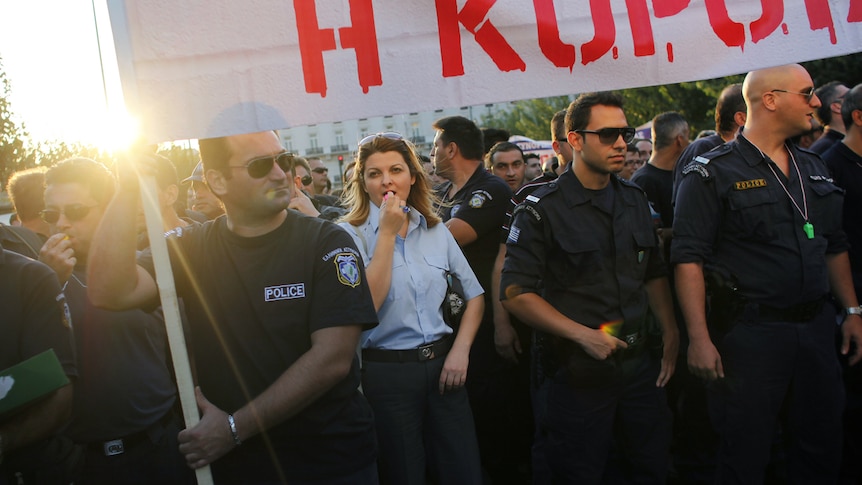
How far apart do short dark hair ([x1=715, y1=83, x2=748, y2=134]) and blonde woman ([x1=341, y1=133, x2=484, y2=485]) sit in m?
2.78

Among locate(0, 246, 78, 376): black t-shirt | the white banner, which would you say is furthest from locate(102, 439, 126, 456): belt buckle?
the white banner

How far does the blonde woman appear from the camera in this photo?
3.14 m

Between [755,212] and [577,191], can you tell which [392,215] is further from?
[755,212]

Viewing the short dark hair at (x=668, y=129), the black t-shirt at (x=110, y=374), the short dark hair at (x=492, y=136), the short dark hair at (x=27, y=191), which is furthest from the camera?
the short dark hair at (x=492, y=136)

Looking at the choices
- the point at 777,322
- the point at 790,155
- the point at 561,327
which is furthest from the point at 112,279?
the point at 790,155

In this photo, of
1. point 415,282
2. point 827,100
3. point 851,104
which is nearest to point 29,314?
point 415,282

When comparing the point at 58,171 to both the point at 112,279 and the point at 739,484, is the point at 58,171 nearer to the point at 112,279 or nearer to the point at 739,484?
the point at 112,279

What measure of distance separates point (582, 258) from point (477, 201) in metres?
1.20

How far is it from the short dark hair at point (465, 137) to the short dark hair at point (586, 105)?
1.26 m

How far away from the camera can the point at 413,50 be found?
2092mm

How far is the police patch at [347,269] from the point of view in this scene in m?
2.29

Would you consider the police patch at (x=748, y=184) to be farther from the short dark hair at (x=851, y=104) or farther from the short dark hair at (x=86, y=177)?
the short dark hair at (x=86, y=177)

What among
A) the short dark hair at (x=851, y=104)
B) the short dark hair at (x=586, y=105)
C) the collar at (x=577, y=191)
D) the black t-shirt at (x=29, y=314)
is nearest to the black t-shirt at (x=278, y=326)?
the black t-shirt at (x=29, y=314)

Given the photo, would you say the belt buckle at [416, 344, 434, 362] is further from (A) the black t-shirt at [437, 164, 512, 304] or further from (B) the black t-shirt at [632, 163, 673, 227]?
(B) the black t-shirt at [632, 163, 673, 227]
